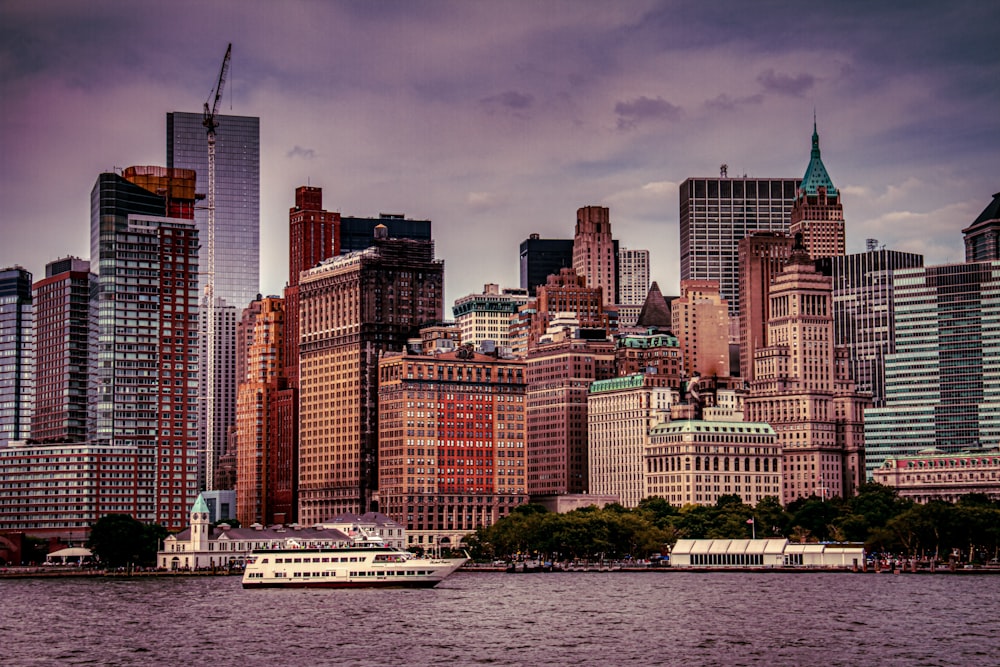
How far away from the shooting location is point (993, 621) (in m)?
193

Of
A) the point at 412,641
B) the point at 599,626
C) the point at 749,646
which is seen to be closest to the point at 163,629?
the point at 412,641

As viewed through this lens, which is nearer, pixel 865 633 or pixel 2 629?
pixel 865 633

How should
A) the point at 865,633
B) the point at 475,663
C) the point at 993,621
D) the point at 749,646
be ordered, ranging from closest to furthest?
the point at 475,663 → the point at 749,646 → the point at 865,633 → the point at 993,621

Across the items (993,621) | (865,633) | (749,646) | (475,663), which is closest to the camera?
(475,663)

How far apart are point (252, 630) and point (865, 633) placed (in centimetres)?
6442

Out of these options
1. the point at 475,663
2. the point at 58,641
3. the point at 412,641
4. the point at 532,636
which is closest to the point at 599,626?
the point at 532,636

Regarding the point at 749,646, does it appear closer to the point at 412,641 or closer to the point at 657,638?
the point at 657,638

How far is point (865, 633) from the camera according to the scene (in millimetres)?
180750

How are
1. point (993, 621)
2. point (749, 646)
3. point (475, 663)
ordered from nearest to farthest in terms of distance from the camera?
point (475, 663), point (749, 646), point (993, 621)

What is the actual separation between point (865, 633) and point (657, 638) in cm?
2185

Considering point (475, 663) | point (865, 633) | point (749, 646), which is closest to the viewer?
point (475, 663)

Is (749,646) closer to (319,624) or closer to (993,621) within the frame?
(993,621)

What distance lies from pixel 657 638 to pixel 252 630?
44413 mm

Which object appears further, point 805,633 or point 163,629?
point 163,629
